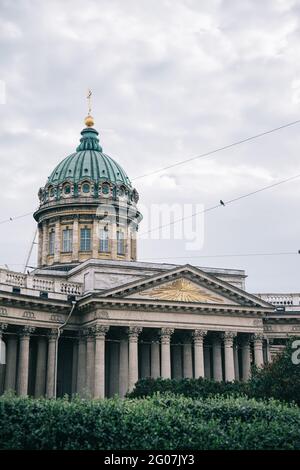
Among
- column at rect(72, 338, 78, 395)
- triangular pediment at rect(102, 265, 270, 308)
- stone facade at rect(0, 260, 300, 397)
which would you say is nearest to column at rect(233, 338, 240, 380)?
stone facade at rect(0, 260, 300, 397)

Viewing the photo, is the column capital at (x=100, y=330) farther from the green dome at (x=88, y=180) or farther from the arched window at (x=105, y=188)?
the arched window at (x=105, y=188)

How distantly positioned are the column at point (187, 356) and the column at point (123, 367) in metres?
5.39

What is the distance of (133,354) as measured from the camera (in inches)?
1953

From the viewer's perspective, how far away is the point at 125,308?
50.4 metres

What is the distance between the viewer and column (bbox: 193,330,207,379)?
2015 inches

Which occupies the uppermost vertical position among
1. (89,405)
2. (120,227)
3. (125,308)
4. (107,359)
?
(120,227)

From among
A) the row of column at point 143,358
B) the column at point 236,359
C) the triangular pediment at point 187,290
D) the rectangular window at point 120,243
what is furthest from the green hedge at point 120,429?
the rectangular window at point 120,243

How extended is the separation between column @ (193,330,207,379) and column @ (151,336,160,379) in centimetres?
293

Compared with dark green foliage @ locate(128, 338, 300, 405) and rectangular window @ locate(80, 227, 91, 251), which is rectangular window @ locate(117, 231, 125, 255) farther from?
dark green foliage @ locate(128, 338, 300, 405)

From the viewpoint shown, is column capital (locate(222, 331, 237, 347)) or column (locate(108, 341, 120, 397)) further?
column capital (locate(222, 331, 237, 347))

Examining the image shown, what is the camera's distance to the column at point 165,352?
50125 millimetres
